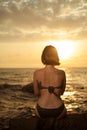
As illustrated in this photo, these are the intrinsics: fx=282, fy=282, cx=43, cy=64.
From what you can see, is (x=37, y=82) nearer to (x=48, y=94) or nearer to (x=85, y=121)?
(x=48, y=94)

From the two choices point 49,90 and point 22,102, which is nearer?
point 49,90

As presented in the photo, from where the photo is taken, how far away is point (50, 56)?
5.83m

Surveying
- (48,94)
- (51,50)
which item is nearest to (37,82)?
(48,94)

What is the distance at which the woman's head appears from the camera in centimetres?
583

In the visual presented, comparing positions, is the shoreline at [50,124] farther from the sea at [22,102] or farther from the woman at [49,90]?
the sea at [22,102]

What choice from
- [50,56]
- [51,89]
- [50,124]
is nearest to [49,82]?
[51,89]

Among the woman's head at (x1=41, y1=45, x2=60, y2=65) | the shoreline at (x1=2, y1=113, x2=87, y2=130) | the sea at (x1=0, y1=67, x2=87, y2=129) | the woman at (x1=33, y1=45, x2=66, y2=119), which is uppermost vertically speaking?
the woman's head at (x1=41, y1=45, x2=60, y2=65)

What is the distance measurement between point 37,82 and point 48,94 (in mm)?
357

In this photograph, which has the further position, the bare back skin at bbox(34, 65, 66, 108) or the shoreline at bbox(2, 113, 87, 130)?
the bare back skin at bbox(34, 65, 66, 108)

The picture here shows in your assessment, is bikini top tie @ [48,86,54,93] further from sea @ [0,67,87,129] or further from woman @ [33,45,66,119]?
sea @ [0,67,87,129]

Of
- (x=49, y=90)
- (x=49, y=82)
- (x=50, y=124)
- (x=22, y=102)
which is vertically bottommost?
(x=22, y=102)

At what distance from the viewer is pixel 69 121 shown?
586 cm

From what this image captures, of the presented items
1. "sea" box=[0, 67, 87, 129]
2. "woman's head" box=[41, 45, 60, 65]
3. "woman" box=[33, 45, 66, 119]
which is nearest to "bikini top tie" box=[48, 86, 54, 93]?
"woman" box=[33, 45, 66, 119]

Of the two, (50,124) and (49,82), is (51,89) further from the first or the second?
(50,124)
